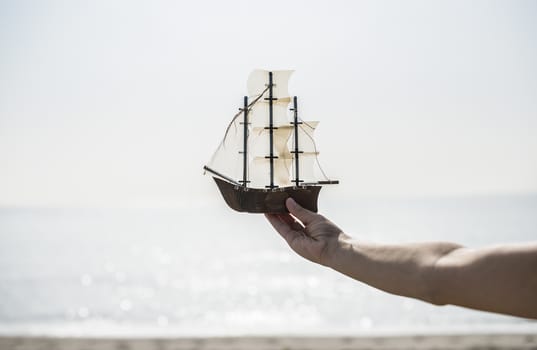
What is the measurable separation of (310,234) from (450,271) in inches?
32.0

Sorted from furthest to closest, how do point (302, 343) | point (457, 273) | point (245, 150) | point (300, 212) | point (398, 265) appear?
1. point (302, 343)
2. point (245, 150)
3. point (300, 212)
4. point (398, 265)
5. point (457, 273)

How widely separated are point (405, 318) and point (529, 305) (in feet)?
60.1

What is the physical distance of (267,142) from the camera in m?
3.16

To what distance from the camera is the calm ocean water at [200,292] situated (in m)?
17.2

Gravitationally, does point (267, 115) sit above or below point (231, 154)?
above

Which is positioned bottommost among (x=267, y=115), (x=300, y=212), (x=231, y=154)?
(x=300, y=212)

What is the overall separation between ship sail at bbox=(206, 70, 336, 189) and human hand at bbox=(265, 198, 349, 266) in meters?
0.66

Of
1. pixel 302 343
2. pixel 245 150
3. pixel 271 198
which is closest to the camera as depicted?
pixel 271 198

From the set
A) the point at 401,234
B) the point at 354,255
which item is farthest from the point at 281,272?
the point at 354,255

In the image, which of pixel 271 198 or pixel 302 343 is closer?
pixel 271 198

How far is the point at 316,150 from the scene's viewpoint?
304 cm

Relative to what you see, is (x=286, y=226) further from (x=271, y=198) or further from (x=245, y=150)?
(x=245, y=150)

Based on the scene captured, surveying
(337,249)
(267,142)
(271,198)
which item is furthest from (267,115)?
(337,249)

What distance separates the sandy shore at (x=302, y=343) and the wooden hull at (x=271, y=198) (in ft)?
26.3
